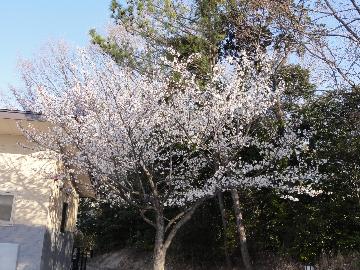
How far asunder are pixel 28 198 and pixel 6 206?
506 millimetres

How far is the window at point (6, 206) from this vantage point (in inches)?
363

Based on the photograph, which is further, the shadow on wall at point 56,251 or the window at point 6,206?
the shadow on wall at point 56,251

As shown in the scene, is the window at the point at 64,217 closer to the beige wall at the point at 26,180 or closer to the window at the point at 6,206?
the beige wall at the point at 26,180

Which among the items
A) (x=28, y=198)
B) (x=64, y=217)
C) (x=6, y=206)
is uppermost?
(x=64, y=217)

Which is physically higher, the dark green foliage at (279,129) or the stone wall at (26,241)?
the dark green foliage at (279,129)

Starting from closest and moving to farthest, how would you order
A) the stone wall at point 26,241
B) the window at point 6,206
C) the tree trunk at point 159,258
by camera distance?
the stone wall at point 26,241 < the window at point 6,206 < the tree trunk at point 159,258

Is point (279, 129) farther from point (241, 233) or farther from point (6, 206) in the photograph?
point (6, 206)

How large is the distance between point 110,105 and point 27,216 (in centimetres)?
306

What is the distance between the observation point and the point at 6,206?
365 inches

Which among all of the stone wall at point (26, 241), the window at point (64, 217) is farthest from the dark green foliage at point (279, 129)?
the stone wall at point (26, 241)

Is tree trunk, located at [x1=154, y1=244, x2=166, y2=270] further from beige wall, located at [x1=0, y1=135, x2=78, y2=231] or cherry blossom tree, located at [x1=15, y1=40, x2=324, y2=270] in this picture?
beige wall, located at [x1=0, y1=135, x2=78, y2=231]

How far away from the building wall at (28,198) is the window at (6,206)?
0.38 ft

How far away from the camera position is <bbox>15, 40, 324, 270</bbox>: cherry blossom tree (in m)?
10.1

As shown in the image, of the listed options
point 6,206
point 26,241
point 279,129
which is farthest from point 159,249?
point 279,129
